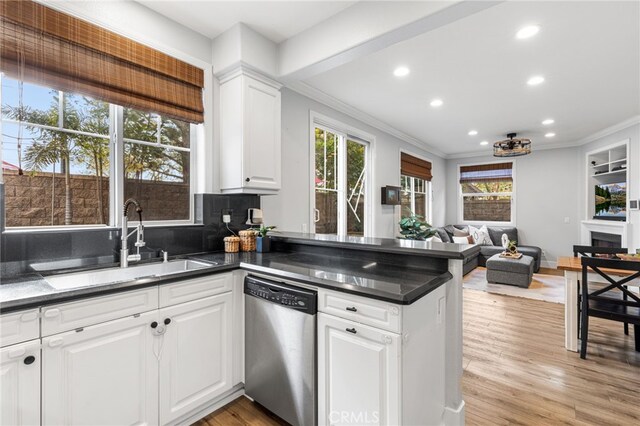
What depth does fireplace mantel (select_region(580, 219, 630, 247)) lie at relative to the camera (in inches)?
189

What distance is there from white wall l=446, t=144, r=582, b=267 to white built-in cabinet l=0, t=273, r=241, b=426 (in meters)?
7.33

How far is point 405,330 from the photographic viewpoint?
1349mm

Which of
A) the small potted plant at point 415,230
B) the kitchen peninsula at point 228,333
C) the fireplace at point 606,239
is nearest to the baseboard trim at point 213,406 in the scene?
the kitchen peninsula at point 228,333

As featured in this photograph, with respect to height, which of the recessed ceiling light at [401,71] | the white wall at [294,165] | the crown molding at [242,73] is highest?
the recessed ceiling light at [401,71]

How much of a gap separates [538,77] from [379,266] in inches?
116

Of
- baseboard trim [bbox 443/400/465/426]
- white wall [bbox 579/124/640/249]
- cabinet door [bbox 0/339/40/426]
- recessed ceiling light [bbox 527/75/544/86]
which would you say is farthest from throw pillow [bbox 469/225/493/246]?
cabinet door [bbox 0/339/40/426]

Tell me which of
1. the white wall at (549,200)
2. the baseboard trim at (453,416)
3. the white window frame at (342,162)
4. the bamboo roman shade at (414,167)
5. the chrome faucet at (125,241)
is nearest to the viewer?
the baseboard trim at (453,416)

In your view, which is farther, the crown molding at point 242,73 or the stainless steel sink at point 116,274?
the crown molding at point 242,73

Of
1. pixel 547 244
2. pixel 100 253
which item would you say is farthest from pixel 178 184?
pixel 547 244

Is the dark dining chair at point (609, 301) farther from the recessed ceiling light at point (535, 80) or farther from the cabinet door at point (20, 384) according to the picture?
the cabinet door at point (20, 384)

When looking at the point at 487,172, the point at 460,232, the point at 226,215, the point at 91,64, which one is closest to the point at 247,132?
the point at 226,215

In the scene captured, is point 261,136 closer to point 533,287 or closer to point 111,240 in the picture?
point 111,240

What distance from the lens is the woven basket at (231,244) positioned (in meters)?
2.53

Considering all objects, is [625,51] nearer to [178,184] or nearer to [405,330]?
[405,330]
